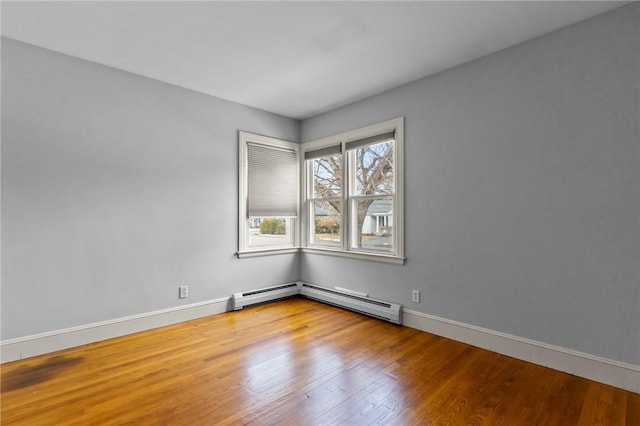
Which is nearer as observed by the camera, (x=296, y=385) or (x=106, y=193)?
(x=296, y=385)

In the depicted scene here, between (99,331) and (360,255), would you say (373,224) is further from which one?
(99,331)

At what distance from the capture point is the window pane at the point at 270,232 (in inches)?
168

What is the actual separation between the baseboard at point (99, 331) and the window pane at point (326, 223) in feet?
5.17

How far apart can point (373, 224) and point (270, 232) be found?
151 cm

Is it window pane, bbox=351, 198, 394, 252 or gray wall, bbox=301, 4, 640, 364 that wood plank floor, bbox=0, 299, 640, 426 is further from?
window pane, bbox=351, 198, 394, 252

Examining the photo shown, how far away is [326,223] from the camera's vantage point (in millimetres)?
4496

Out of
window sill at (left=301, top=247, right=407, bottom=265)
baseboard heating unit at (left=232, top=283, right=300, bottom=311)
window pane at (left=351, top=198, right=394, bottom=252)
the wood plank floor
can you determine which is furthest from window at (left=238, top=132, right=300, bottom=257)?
the wood plank floor

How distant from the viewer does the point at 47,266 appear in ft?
8.92

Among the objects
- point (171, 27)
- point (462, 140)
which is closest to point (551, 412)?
point (462, 140)

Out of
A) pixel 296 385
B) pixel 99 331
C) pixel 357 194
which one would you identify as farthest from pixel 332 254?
pixel 99 331

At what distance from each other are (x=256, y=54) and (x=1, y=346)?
3207mm

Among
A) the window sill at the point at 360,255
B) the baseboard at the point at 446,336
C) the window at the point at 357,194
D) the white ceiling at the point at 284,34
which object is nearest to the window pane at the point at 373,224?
the window at the point at 357,194

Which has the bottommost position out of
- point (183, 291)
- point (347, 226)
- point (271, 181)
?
point (183, 291)

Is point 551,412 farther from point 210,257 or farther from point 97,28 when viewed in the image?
point 97,28
